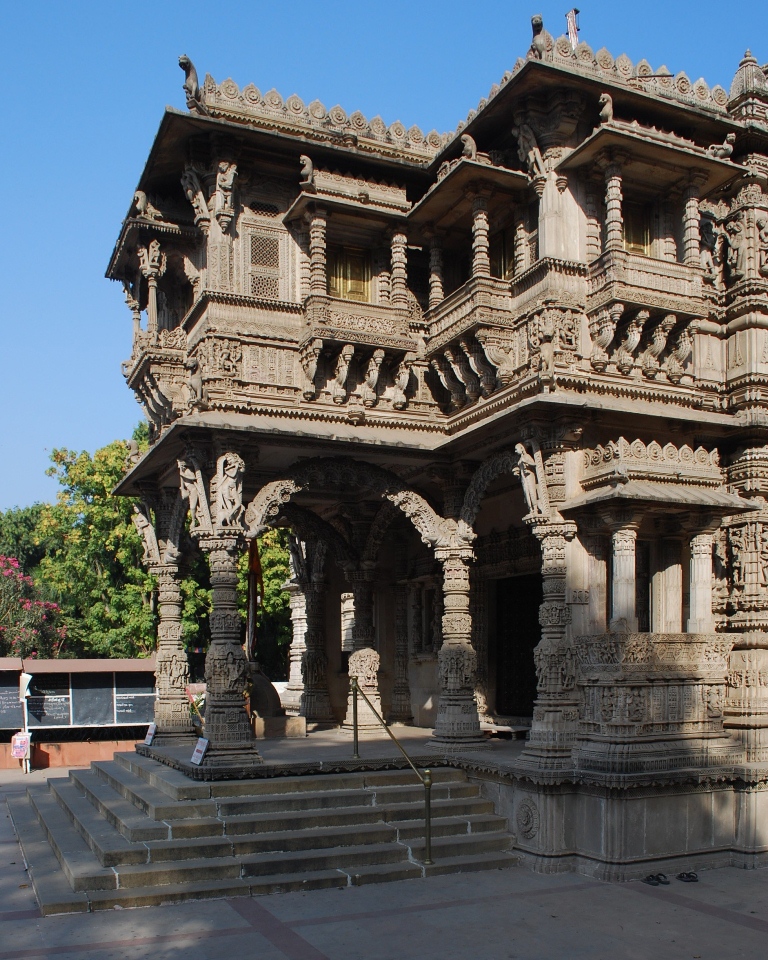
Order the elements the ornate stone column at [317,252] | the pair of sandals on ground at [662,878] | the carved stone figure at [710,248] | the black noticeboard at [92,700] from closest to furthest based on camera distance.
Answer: the pair of sandals on ground at [662,878] → the ornate stone column at [317,252] → the carved stone figure at [710,248] → the black noticeboard at [92,700]

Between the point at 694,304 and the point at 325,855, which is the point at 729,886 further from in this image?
the point at 694,304

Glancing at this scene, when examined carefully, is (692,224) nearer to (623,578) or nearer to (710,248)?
(710,248)

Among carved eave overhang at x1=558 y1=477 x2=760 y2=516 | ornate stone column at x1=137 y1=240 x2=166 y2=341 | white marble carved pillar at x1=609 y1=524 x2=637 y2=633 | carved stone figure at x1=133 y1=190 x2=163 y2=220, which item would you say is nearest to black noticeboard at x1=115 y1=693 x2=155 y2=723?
ornate stone column at x1=137 y1=240 x2=166 y2=341

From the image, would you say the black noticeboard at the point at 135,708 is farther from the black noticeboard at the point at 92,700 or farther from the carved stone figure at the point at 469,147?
the carved stone figure at the point at 469,147

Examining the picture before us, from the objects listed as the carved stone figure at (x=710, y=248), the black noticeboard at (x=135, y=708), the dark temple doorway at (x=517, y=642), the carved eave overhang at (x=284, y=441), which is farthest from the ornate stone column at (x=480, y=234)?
the black noticeboard at (x=135, y=708)

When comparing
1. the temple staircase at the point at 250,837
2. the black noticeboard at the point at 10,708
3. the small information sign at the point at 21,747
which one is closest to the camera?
the temple staircase at the point at 250,837

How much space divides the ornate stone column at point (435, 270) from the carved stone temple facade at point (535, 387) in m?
0.04

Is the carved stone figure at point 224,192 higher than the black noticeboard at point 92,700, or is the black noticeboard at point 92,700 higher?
the carved stone figure at point 224,192

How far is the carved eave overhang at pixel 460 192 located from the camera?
12.3 m

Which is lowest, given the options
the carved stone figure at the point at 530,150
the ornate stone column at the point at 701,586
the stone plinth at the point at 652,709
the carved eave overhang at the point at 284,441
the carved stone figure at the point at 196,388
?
the stone plinth at the point at 652,709

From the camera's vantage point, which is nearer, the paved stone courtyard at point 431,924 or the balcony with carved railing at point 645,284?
the paved stone courtyard at point 431,924

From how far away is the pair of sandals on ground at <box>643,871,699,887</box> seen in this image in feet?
33.0

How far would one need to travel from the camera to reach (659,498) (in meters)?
10.6

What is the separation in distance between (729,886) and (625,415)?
527cm
